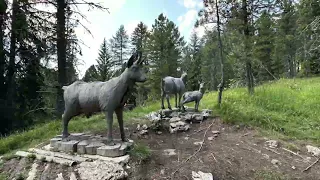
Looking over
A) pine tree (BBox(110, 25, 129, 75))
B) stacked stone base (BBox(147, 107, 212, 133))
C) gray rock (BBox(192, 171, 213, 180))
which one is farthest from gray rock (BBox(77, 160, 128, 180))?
pine tree (BBox(110, 25, 129, 75))

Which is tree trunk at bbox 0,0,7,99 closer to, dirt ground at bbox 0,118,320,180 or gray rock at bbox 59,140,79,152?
dirt ground at bbox 0,118,320,180

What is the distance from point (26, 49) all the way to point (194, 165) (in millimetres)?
7952

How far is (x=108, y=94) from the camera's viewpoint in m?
4.44

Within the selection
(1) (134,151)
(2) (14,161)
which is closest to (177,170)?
(1) (134,151)

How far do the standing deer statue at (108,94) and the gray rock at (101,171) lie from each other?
1.72 ft

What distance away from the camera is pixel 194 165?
4551 mm

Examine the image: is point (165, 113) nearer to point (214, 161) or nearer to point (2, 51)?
point (214, 161)

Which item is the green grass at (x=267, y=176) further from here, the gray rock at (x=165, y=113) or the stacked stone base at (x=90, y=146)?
the gray rock at (x=165, y=113)

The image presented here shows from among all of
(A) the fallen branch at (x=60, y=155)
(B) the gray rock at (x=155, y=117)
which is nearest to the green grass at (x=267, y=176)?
(A) the fallen branch at (x=60, y=155)

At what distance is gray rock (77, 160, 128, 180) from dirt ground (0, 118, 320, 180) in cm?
19

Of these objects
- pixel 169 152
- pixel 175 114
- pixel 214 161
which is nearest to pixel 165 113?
pixel 175 114

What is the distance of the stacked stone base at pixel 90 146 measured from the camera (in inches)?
168

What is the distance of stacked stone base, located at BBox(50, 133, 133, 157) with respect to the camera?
427 centimetres

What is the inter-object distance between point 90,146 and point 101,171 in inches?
25.5
